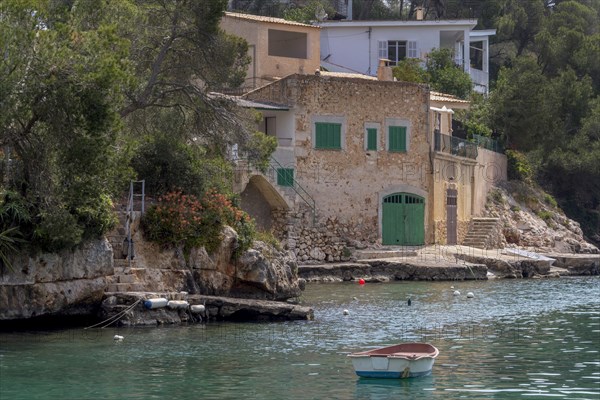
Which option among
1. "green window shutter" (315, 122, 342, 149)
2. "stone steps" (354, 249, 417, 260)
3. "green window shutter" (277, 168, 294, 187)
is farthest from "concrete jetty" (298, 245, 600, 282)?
"green window shutter" (315, 122, 342, 149)

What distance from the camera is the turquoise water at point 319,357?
1934 cm

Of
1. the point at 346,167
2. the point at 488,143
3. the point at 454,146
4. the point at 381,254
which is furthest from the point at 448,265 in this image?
the point at 488,143

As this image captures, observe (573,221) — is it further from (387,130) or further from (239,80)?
(239,80)

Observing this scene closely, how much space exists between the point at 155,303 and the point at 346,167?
22.9 m

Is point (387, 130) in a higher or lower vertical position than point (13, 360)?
higher

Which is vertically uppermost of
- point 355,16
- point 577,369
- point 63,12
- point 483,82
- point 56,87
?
point 355,16

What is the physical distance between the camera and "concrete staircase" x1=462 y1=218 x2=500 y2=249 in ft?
177

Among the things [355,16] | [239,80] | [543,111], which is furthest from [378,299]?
[355,16]

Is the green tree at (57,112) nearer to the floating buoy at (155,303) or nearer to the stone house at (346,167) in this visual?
the floating buoy at (155,303)

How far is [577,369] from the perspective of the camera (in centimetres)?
2198

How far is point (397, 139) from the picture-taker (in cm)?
5012

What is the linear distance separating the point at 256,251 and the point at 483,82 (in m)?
42.5

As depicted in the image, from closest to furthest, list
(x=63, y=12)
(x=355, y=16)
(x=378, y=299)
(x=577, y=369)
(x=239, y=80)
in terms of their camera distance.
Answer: (x=577, y=369), (x=63, y=12), (x=378, y=299), (x=239, y=80), (x=355, y=16)

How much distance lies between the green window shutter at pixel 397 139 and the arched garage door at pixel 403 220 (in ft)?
6.09
